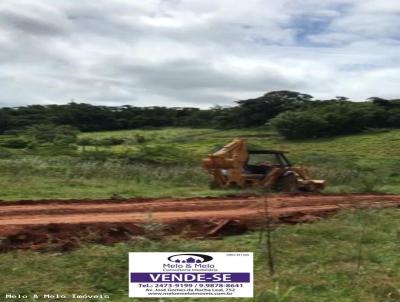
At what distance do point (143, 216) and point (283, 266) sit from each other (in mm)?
5029

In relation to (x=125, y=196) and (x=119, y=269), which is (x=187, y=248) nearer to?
(x=119, y=269)

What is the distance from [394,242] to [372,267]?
2.08 meters

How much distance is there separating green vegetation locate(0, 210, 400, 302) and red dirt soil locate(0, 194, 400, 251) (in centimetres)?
76

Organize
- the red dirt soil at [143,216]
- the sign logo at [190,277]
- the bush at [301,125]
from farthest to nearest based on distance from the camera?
the bush at [301,125], the red dirt soil at [143,216], the sign logo at [190,277]

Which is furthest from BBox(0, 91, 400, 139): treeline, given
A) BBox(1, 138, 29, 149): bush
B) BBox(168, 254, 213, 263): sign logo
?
BBox(168, 254, 213, 263): sign logo

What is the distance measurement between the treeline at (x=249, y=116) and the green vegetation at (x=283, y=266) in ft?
190

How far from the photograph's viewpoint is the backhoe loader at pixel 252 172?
67.7ft

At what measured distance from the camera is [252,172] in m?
21.4

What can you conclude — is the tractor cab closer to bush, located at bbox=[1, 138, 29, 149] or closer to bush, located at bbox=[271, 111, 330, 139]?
bush, located at bbox=[1, 138, 29, 149]

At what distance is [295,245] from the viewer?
992 centimetres

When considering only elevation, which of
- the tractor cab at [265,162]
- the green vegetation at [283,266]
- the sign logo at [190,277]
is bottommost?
the green vegetation at [283,266]

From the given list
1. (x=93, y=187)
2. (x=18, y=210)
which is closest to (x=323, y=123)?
(x=93, y=187)

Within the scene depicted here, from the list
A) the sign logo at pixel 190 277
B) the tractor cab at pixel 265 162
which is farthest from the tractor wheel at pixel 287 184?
the sign logo at pixel 190 277

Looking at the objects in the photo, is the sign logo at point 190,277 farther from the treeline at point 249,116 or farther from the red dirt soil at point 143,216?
the treeline at point 249,116
